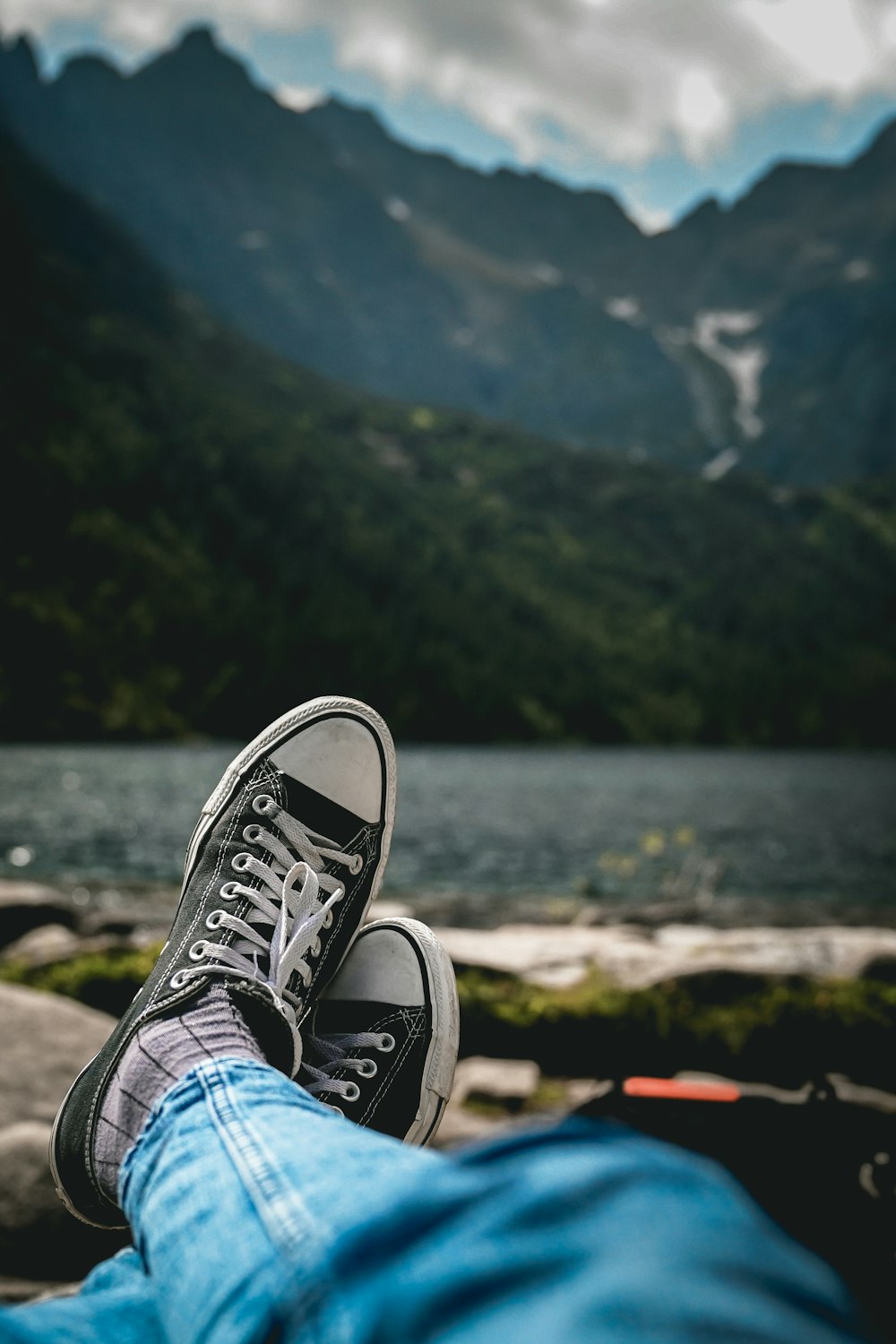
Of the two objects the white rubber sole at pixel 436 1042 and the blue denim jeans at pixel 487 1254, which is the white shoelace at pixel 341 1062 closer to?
the white rubber sole at pixel 436 1042

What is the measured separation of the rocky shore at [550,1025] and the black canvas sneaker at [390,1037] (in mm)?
904

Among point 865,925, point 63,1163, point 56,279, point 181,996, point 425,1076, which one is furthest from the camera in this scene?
point 56,279

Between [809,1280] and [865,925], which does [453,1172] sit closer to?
[809,1280]

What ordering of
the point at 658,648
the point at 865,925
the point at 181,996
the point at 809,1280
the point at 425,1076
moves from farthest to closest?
1. the point at 658,648
2. the point at 865,925
3. the point at 425,1076
4. the point at 181,996
5. the point at 809,1280

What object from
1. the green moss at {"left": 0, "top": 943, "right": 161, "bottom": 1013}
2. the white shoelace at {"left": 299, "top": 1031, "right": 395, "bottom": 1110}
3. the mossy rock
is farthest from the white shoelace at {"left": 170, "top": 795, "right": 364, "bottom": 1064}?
the green moss at {"left": 0, "top": 943, "right": 161, "bottom": 1013}

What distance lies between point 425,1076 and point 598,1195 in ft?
4.88

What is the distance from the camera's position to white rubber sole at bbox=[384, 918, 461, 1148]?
208 centimetres

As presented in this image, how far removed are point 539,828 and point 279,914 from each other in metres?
30.9

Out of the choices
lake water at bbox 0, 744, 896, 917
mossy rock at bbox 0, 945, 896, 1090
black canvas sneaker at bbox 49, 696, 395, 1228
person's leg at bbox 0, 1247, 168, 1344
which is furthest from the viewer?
lake water at bbox 0, 744, 896, 917

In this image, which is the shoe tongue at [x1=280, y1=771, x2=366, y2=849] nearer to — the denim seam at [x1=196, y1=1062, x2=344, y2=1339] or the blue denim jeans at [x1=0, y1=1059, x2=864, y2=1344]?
the denim seam at [x1=196, y1=1062, x2=344, y2=1339]

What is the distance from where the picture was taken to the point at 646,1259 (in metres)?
0.66

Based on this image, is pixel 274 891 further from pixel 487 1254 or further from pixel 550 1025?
pixel 550 1025

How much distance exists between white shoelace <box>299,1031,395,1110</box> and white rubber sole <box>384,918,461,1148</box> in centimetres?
11

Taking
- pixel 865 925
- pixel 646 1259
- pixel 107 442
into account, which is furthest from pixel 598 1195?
pixel 107 442
